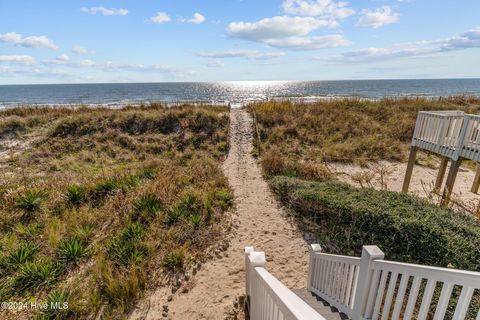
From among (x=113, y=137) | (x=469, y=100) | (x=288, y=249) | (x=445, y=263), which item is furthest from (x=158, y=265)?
(x=469, y=100)

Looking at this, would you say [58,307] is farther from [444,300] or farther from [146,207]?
[444,300]

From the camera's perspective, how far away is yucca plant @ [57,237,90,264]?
5.20 m

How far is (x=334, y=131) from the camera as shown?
15.7m

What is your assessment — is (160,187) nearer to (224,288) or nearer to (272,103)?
(224,288)

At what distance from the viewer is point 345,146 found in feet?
43.4

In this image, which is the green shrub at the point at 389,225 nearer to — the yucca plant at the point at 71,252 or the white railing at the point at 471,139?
the white railing at the point at 471,139

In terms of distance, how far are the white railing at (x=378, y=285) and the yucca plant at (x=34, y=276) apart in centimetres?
471

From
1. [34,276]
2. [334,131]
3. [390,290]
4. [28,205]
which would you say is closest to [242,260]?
[390,290]

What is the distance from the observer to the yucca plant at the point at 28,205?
684 centimetres

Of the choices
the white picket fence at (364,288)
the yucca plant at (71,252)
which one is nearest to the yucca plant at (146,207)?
the yucca plant at (71,252)

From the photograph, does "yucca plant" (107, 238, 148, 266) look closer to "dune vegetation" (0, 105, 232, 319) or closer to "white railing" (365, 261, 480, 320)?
"dune vegetation" (0, 105, 232, 319)

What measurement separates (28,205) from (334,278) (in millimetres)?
8004

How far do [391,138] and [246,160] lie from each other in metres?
9.02

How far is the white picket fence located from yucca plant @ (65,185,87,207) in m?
6.66
